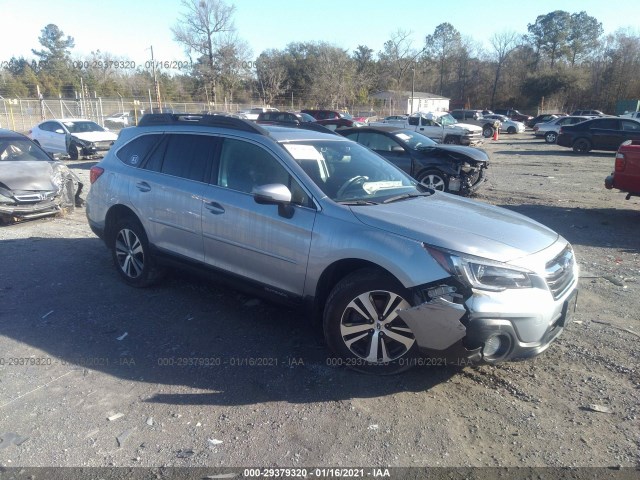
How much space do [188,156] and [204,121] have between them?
39cm

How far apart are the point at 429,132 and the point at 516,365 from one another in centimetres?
2510

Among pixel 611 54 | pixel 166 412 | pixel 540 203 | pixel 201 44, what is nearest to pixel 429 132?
pixel 540 203

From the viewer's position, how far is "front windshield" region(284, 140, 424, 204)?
13.5ft

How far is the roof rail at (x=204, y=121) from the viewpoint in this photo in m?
4.52

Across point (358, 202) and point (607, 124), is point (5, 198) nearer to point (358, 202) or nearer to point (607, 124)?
point (358, 202)

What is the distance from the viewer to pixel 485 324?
3141 millimetres

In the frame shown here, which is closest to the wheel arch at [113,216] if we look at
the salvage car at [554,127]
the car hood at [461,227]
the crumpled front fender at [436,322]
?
the car hood at [461,227]

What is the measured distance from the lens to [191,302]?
Result: 5.09 m

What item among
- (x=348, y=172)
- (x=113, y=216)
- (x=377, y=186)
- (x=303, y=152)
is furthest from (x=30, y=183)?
(x=377, y=186)

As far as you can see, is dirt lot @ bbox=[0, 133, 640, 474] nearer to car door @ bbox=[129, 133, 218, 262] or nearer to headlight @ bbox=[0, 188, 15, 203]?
car door @ bbox=[129, 133, 218, 262]

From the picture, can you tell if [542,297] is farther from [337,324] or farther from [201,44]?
[201,44]

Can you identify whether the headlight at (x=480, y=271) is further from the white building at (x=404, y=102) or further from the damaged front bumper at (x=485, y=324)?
the white building at (x=404, y=102)

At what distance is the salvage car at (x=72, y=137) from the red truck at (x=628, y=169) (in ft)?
54.7

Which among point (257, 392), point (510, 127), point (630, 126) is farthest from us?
point (510, 127)
